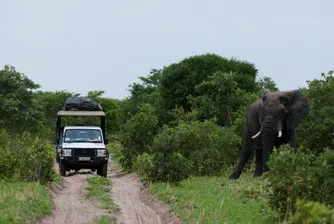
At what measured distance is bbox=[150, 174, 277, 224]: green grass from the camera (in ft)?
41.9

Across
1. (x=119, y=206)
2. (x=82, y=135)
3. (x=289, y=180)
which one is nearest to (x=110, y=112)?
(x=82, y=135)

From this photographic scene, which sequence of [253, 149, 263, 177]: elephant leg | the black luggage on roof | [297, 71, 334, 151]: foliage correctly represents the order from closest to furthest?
[253, 149, 263, 177]: elephant leg, [297, 71, 334, 151]: foliage, the black luggage on roof

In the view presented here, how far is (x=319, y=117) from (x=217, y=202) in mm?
11321

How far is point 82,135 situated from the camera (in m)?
26.7

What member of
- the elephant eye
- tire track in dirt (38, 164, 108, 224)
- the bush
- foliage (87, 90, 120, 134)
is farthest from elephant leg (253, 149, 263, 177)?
foliage (87, 90, 120, 134)

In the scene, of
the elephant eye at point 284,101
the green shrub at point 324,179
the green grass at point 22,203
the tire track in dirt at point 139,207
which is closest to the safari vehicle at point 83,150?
the tire track in dirt at point 139,207

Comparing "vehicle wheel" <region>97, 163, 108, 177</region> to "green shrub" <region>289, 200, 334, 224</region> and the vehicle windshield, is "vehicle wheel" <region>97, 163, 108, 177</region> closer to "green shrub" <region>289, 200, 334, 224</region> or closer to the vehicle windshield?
the vehicle windshield

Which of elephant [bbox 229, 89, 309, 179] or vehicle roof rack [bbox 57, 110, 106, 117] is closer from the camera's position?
elephant [bbox 229, 89, 309, 179]

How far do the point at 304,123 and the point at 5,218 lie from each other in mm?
15228

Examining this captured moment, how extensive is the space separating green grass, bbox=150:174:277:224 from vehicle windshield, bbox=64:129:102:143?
7.53 meters

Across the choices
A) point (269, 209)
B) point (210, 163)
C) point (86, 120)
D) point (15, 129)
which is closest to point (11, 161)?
point (210, 163)

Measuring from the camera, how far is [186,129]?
26.2m

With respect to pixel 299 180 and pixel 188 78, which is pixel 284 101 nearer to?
pixel 299 180

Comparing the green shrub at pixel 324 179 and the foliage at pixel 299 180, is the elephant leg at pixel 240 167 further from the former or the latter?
the green shrub at pixel 324 179
